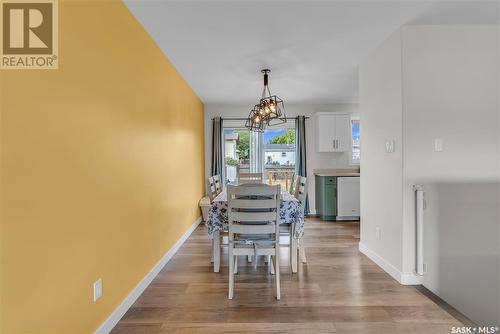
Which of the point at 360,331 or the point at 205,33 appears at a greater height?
the point at 205,33

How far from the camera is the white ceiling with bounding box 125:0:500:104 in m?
2.21

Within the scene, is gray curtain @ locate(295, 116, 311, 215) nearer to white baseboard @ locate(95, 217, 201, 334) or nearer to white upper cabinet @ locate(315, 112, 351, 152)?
white upper cabinet @ locate(315, 112, 351, 152)

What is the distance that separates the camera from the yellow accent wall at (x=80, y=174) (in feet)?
3.81


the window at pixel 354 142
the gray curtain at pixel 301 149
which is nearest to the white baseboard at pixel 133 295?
the gray curtain at pixel 301 149

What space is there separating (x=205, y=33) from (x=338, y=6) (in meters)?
1.23

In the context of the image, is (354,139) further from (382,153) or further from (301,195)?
(301,195)

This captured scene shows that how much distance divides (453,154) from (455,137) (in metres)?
0.16

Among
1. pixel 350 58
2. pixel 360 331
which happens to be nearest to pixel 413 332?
pixel 360 331

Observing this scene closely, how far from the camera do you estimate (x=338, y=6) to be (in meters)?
2.19

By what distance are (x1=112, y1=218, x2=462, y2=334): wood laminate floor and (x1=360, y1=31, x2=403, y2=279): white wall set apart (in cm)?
37

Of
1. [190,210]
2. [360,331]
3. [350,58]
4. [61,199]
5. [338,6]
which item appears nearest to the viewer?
[61,199]

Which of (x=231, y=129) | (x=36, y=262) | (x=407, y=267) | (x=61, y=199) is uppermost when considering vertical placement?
(x=231, y=129)

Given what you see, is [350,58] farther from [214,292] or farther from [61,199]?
[61,199]

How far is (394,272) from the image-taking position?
2689mm
